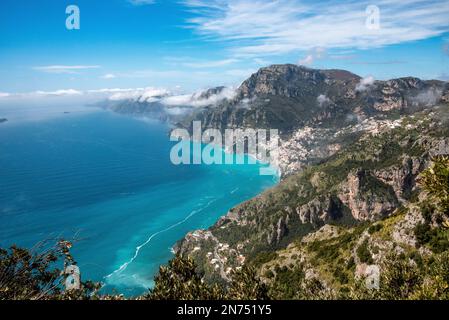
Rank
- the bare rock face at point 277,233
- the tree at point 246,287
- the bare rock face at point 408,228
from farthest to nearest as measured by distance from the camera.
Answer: the bare rock face at point 277,233, the bare rock face at point 408,228, the tree at point 246,287

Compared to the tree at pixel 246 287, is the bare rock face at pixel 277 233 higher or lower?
lower

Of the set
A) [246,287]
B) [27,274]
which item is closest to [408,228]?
[246,287]

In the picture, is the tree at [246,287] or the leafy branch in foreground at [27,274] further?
the tree at [246,287]

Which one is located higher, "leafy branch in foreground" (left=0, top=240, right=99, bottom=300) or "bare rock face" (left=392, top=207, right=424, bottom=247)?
"leafy branch in foreground" (left=0, top=240, right=99, bottom=300)

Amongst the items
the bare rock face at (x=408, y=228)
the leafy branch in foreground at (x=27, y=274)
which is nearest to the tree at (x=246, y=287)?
the leafy branch in foreground at (x=27, y=274)

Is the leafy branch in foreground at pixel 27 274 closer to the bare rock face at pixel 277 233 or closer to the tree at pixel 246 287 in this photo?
the tree at pixel 246 287

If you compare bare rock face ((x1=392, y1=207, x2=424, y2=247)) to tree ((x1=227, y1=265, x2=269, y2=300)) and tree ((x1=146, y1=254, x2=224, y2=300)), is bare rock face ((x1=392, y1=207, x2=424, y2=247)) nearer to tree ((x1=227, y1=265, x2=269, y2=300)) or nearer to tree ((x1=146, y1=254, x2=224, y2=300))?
tree ((x1=227, y1=265, x2=269, y2=300))

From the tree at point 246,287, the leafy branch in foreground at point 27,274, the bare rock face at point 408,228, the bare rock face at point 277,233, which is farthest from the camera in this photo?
the bare rock face at point 277,233

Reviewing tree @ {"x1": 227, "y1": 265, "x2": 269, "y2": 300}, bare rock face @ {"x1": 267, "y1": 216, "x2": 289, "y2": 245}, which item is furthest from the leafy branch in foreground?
bare rock face @ {"x1": 267, "y1": 216, "x2": 289, "y2": 245}

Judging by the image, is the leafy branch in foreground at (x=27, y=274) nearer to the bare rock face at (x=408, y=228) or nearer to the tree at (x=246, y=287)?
the tree at (x=246, y=287)

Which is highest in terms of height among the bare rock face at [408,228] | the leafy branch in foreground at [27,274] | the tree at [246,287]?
the leafy branch in foreground at [27,274]

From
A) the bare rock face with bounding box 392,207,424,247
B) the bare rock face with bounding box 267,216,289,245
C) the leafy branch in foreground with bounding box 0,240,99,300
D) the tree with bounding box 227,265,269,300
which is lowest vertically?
the bare rock face with bounding box 267,216,289,245

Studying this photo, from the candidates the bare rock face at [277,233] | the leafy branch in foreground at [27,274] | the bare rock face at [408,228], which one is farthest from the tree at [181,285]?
the bare rock face at [277,233]
